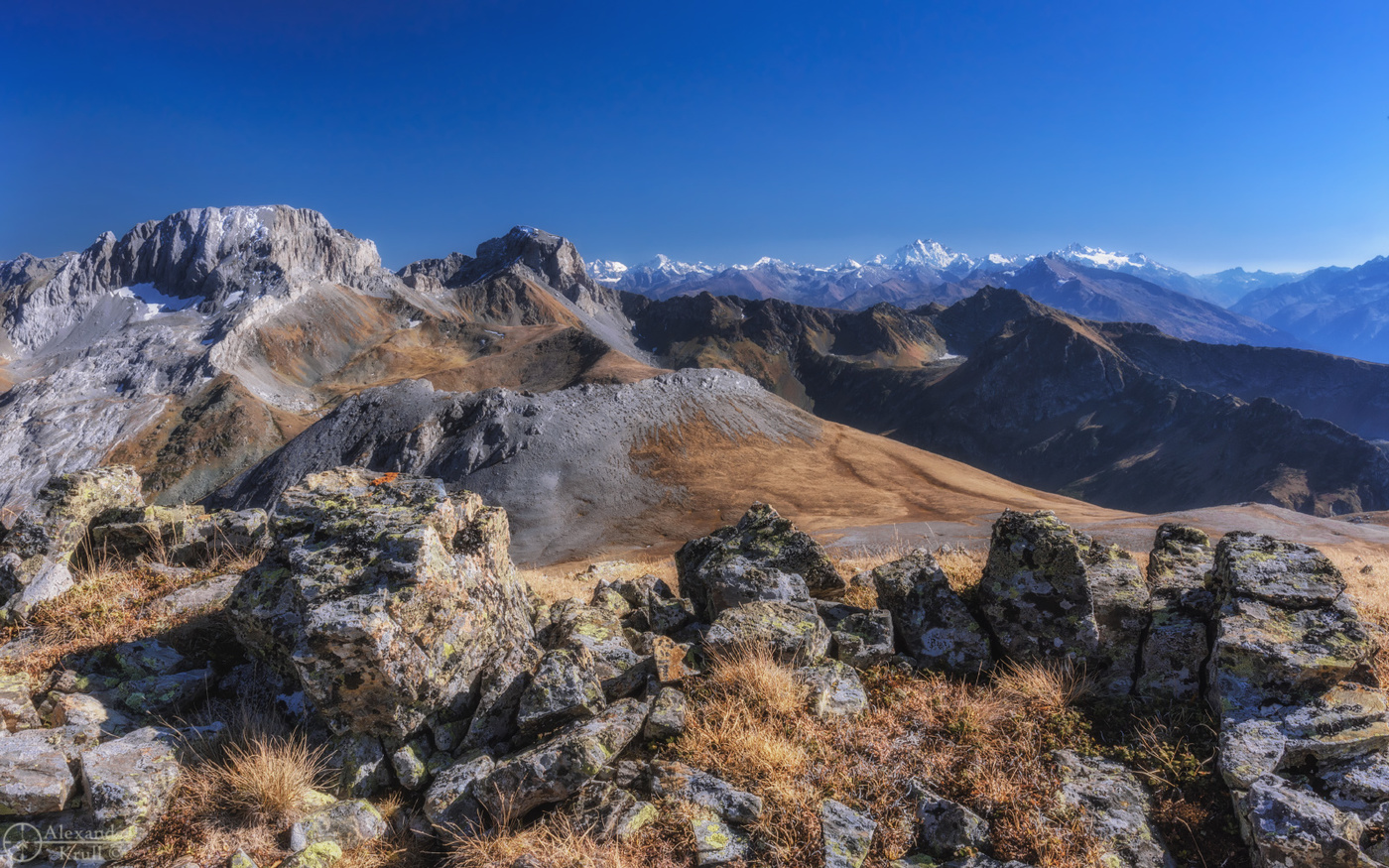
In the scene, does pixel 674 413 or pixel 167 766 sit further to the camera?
pixel 674 413

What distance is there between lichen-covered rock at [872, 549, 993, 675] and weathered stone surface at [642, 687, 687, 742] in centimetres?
282

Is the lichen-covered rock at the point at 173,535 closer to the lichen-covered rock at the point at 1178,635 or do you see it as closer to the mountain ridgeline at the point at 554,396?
the lichen-covered rock at the point at 1178,635

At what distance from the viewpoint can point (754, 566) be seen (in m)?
7.92

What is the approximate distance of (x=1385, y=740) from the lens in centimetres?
441

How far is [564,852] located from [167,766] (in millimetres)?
3113

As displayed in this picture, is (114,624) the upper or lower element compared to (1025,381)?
lower

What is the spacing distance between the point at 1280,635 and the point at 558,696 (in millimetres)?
6399

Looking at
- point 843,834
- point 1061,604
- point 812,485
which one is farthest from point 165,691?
point 812,485

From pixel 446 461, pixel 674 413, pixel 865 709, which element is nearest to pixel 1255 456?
pixel 674 413

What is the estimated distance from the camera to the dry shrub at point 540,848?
389 centimetres

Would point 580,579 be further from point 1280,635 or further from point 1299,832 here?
point 1299,832

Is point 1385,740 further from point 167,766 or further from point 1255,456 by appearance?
point 1255,456

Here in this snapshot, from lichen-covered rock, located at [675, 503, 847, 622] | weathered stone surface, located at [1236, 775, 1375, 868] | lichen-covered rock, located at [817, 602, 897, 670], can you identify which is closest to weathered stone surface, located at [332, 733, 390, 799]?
lichen-covered rock, located at [675, 503, 847, 622]

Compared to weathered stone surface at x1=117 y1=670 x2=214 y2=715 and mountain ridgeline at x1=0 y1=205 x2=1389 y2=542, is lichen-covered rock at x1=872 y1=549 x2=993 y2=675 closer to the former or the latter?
weathered stone surface at x1=117 y1=670 x2=214 y2=715
